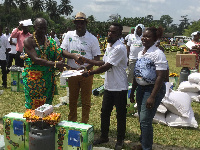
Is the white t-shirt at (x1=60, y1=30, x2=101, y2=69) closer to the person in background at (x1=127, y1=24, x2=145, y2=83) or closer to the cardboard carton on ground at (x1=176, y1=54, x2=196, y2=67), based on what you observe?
the person in background at (x1=127, y1=24, x2=145, y2=83)

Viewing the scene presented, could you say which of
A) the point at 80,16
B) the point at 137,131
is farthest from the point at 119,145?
the point at 80,16

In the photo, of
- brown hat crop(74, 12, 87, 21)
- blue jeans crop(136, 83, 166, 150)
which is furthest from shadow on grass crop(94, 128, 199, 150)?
brown hat crop(74, 12, 87, 21)

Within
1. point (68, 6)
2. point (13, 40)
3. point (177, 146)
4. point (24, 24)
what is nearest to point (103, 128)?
point (177, 146)

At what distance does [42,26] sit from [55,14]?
7629cm

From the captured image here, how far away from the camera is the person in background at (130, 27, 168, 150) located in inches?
111

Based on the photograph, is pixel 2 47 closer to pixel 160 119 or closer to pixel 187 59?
Answer: pixel 160 119

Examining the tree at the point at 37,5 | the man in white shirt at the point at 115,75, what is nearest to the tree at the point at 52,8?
the tree at the point at 37,5

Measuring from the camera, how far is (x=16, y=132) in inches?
116

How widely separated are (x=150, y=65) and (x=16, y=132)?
6.07 feet

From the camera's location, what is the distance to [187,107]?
15.1 feet

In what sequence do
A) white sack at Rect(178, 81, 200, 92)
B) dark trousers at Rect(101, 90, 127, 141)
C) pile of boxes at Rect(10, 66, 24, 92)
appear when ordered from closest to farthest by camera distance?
1. dark trousers at Rect(101, 90, 127, 141)
2. white sack at Rect(178, 81, 200, 92)
3. pile of boxes at Rect(10, 66, 24, 92)

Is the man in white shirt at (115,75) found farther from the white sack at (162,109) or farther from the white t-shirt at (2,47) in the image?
the white t-shirt at (2,47)

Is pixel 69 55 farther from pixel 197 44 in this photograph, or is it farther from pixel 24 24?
pixel 197 44

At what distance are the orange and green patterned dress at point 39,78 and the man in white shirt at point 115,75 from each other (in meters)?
0.49
